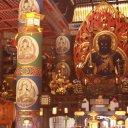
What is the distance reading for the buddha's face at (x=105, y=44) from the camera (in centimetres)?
1227

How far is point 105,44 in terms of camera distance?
40.3 ft

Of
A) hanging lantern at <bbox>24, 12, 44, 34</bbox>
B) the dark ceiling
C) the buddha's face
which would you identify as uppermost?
the dark ceiling

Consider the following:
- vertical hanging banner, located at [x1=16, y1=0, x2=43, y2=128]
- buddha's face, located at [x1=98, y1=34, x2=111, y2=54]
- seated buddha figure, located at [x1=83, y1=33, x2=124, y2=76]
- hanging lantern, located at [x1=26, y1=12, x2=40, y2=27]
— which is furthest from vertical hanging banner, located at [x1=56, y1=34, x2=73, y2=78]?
hanging lantern, located at [x1=26, y1=12, x2=40, y2=27]

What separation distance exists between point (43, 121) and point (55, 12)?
5.02 metres

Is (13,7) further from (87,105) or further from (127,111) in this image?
(127,111)

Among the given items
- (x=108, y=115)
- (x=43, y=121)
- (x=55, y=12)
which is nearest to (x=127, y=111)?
(x=108, y=115)

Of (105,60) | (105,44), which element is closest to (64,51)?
(105,44)

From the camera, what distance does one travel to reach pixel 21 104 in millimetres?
9680

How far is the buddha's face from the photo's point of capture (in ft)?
40.2

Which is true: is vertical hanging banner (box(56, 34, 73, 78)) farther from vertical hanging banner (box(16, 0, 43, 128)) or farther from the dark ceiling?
vertical hanging banner (box(16, 0, 43, 128))

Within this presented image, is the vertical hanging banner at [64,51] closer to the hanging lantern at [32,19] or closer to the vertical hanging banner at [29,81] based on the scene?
the vertical hanging banner at [29,81]

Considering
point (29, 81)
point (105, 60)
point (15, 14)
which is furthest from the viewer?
point (15, 14)

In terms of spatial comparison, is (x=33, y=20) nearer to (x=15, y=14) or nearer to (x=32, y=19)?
(x=32, y=19)

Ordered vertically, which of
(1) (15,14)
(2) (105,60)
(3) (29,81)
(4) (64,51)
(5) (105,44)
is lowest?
(3) (29,81)
